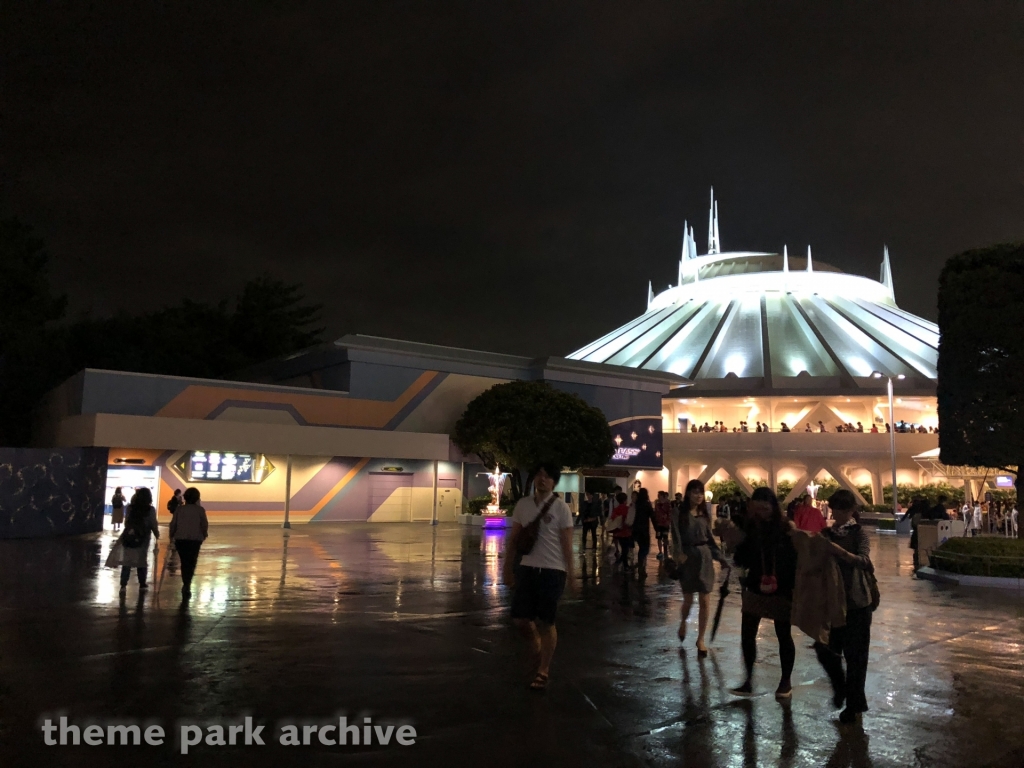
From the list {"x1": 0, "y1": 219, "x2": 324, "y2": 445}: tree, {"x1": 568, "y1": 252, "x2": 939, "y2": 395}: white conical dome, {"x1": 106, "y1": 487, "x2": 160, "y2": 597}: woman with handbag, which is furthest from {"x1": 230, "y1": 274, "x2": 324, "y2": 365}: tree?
{"x1": 106, "y1": 487, "x2": 160, "y2": 597}: woman with handbag

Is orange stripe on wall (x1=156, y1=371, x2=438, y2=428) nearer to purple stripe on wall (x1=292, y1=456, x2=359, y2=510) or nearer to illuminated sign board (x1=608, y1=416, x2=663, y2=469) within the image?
purple stripe on wall (x1=292, y1=456, x2=359, y2=510)

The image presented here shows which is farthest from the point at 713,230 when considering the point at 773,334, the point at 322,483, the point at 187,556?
the point at 187,556

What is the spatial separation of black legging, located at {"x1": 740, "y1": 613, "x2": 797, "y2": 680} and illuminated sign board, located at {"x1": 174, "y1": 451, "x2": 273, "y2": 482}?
70.1 ft

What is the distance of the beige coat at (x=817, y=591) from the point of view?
186 inches

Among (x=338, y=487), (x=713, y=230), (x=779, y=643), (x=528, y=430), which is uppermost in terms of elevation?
(x=713, y=230)

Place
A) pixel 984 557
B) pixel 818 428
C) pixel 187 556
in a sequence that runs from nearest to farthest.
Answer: pixel 187 556, pixel 984 557, pixel 818 428

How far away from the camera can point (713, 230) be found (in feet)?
227

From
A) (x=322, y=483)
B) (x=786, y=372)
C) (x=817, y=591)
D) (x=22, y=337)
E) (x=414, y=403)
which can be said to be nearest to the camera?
A: (x=817, y=591)

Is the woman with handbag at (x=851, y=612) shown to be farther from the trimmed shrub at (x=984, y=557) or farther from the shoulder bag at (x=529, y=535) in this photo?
the trimmed shrub at (x=984, y=557)

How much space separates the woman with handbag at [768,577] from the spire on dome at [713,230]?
65767 mm

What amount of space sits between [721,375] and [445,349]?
751 inches

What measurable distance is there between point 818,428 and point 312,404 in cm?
2733

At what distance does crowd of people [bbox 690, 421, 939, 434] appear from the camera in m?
36.7

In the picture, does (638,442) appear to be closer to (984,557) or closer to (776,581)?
(984,557)
